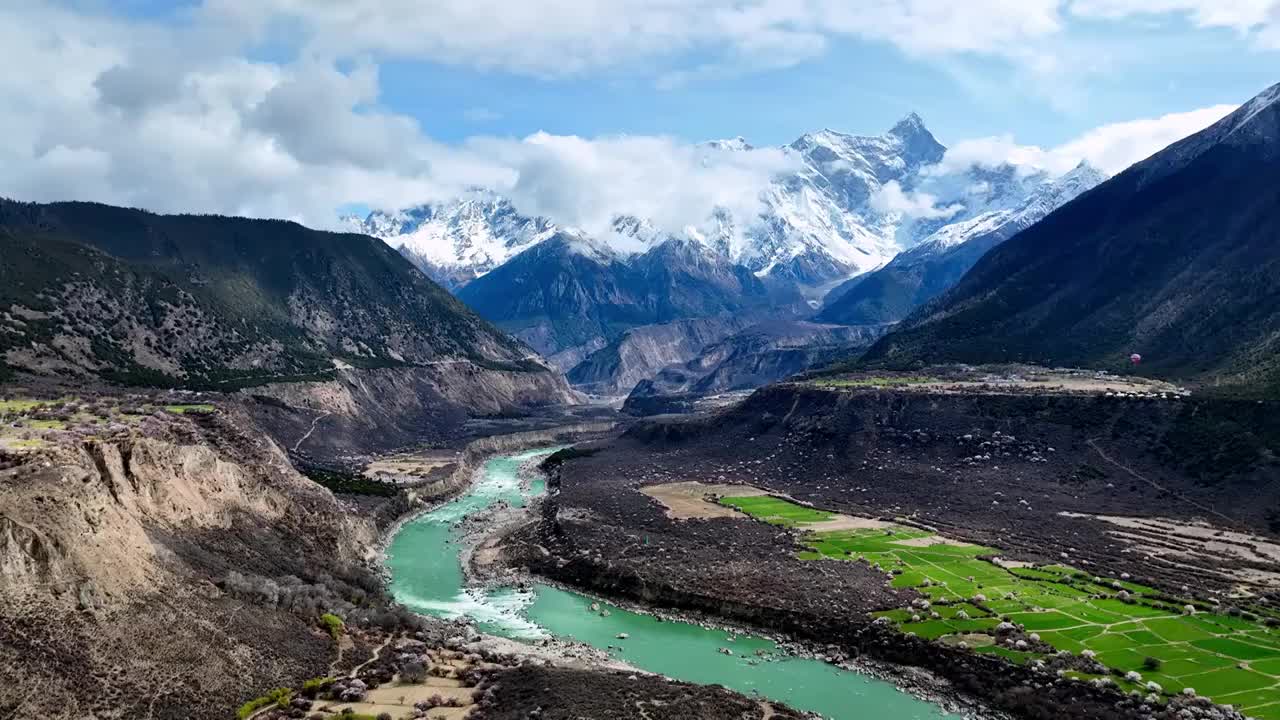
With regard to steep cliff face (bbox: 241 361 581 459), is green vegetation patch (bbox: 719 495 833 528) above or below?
below

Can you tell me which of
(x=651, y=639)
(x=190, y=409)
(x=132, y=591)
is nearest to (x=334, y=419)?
(x=190, y=409)

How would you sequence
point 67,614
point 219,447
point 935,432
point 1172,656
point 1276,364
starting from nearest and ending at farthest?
point 67,614
point 1172,656
point 219,447
point 1276,364
point 935,432

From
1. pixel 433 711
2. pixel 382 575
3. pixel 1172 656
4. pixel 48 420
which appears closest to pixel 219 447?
pixel 48 420

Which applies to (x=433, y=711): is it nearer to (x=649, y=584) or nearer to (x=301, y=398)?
(x=649, y=584)

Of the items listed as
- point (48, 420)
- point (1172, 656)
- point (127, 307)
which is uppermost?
point (127, 307)

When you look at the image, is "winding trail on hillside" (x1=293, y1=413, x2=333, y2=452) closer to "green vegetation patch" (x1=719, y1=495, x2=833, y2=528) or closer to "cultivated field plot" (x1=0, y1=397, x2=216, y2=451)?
"cultivated field plot" (x1=0, y1=397, x2=216, y2=451)

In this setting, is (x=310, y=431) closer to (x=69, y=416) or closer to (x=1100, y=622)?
(x=69, y=416)

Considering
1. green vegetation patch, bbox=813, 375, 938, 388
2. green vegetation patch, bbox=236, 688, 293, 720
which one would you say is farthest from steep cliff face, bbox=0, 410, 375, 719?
green vegetation patch, bbox=813, 375, 938, 388
